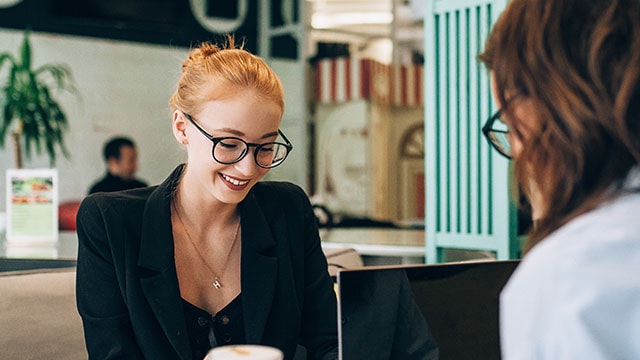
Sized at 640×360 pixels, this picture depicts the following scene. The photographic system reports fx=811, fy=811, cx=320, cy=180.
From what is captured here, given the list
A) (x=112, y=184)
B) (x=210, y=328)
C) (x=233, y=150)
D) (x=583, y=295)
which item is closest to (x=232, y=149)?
(x=233, y=150)

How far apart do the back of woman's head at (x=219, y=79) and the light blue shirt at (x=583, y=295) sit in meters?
1.12

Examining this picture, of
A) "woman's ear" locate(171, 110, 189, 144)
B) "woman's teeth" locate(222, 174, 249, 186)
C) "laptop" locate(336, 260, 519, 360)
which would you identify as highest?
"woman's ear" locate(171, 110, 189, 144)

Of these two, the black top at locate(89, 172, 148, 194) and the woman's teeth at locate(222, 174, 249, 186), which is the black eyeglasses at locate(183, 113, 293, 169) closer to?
the woman's teeth at locate(222, 174, 249, 186)

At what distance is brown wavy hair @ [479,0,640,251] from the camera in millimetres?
740

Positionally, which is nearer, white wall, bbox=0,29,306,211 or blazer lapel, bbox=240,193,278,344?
blazer lapel, bbox=240,193,278,344

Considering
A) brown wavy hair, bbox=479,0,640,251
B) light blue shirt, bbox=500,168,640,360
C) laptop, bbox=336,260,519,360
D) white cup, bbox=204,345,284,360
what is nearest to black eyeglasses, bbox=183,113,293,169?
laptop, bbox=336,260,519,360

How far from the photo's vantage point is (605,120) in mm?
740

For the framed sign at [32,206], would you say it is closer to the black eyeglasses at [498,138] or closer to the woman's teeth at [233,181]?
the woman's teeth at [233,181]

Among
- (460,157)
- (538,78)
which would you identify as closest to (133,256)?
(538,78)

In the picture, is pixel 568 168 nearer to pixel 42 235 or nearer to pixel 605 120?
pixel 605 120

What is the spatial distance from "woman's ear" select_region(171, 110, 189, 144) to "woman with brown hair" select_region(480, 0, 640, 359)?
1016mm

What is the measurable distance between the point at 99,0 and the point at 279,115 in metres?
5.75

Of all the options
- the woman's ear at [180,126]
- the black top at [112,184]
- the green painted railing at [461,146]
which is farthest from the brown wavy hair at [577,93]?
the black top at [112,184]

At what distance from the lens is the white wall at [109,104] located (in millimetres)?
6789
